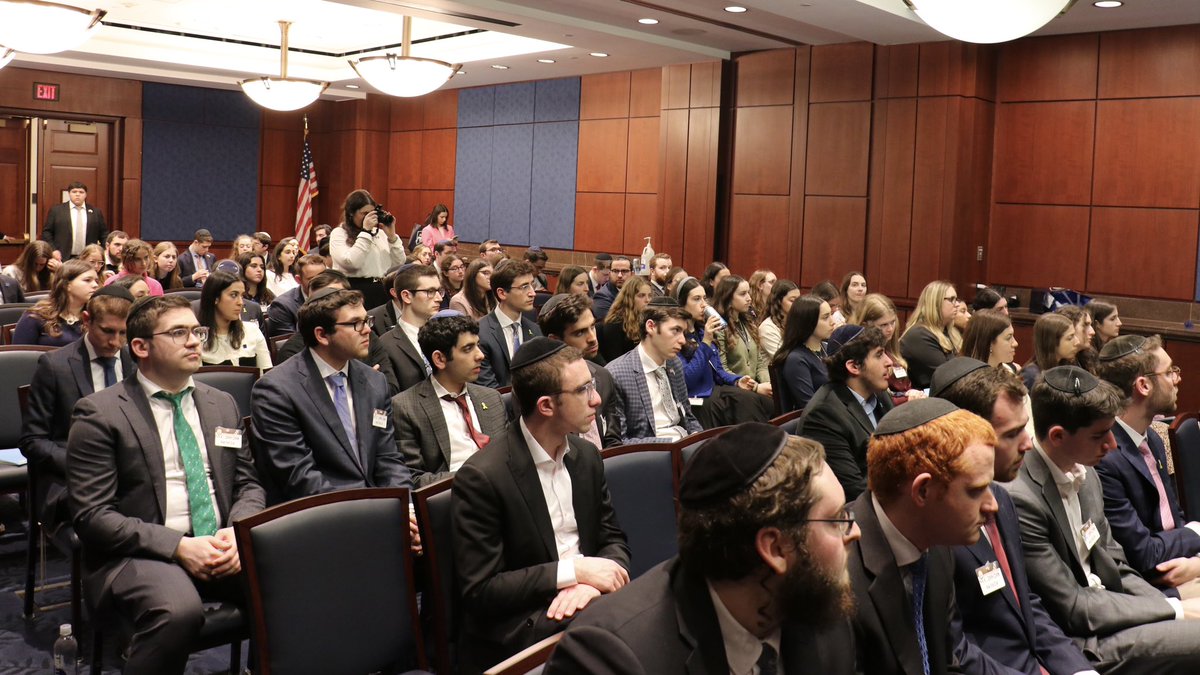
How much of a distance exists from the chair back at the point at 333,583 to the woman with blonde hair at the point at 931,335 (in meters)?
4.30

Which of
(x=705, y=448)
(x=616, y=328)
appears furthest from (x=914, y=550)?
(x=616, y=328)

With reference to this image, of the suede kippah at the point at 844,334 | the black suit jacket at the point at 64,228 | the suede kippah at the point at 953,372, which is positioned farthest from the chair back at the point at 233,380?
the black suit jacket at the point at 64,228

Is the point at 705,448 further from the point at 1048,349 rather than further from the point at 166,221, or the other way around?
the point at 166,221

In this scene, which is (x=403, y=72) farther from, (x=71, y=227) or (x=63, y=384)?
(x=71, y=227)

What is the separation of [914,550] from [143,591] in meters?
2.04

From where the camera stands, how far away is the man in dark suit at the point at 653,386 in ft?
15.4

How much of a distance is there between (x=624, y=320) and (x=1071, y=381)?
339cm

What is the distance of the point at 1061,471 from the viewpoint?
305cm

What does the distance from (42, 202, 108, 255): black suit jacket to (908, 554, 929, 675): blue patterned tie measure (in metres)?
12.7

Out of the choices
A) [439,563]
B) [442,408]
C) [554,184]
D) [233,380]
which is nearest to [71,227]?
[554,184]

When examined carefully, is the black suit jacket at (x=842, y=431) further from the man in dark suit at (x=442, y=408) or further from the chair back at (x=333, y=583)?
the chair back at (x=333, y=583)

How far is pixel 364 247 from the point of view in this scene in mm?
7617

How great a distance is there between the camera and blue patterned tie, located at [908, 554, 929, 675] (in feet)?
7.45

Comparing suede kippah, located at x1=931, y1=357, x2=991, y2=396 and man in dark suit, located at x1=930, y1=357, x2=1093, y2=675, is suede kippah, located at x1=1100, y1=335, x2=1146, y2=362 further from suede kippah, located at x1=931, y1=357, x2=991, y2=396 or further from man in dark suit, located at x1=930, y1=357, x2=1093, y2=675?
man in dark suit, located at x1=930, y1=357, x2=1093, y2=675
